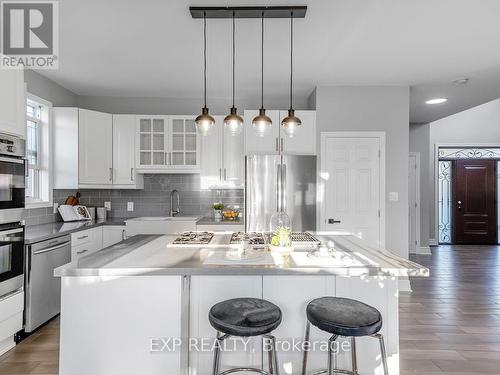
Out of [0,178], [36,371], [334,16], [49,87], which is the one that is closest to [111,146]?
[49,87]

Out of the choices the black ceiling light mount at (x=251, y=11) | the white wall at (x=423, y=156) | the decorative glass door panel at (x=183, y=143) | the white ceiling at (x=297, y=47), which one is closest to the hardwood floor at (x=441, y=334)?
the white wall at (x=423, y=156)

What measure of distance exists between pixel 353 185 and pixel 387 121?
0.95m

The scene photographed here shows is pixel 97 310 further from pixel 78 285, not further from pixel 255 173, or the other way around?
pixel 255 173

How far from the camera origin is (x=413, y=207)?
6.51m

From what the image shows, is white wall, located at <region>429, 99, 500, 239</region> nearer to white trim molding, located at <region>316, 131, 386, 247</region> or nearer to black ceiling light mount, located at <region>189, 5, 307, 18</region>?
white trim molding, located at <region>316, 131, 386, 247</region>

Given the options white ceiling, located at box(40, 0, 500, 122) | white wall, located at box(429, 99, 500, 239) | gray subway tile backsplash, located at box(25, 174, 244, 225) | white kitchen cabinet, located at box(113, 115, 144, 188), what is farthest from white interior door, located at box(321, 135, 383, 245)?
white wall, located at box(429, 99, 500, 239)

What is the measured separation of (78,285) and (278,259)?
3.79 feet

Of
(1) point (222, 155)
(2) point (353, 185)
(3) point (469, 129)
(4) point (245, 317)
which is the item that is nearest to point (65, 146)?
(1) point (222, 155)

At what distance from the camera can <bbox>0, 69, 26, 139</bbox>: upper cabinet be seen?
7.98 ft

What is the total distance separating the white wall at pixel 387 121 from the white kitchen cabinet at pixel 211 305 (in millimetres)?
2700

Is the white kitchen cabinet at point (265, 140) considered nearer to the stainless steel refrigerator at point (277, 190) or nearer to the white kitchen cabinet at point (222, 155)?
the stainless steel refrigerator at point (277, 190)

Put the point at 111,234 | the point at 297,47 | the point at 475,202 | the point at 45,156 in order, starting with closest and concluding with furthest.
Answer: the point at 297,47
the point at 45,156
the point at 111,234
the point at 475,202

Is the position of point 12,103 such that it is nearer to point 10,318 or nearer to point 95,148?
point 95,148

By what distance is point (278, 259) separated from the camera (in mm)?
1835
